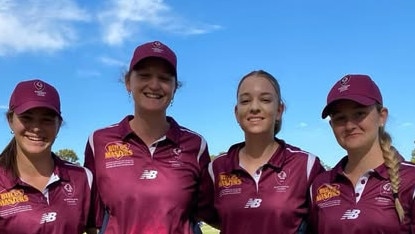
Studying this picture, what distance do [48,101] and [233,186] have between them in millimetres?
1831

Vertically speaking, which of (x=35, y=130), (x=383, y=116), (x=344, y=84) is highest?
(x=344, y=84)

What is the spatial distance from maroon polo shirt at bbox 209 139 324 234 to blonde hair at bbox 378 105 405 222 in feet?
2.67

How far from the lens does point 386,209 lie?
4.75 m

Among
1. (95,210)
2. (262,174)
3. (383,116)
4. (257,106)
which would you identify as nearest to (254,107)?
(257,106)

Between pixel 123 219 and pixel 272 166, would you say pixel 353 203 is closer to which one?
pixel 272 166

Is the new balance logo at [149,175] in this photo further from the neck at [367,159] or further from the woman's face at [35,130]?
the neck at [367,159]

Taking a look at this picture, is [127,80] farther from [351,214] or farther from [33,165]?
[351,214]

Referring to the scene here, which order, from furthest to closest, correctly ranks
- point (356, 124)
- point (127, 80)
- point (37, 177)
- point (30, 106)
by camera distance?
1. point (127, 80)
2. point (37, 177)
3. point (30, 106)
4. point (356, 124)

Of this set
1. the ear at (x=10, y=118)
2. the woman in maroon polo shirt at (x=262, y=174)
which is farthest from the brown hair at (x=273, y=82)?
the ear at (x=10, y=118)

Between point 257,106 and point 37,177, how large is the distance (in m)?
2.06

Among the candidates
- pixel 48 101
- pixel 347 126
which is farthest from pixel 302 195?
pixel 48 101

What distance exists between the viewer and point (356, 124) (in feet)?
16.2

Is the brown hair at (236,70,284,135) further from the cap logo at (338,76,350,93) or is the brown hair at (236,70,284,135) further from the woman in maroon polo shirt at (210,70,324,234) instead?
the cap logo at (338,76,350,93)

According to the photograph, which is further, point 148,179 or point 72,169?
point 72,169
